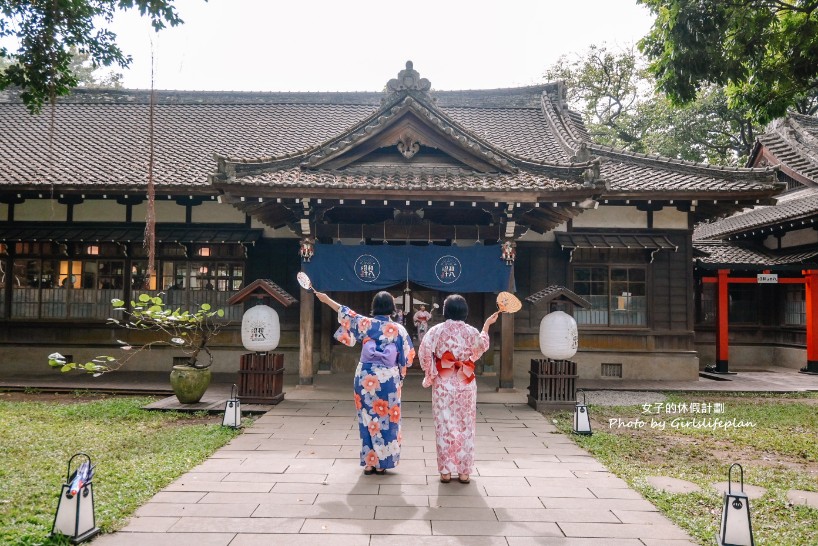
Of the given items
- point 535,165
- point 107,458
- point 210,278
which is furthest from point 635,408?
point 210,278

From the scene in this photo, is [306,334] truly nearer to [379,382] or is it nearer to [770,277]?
[379,382]

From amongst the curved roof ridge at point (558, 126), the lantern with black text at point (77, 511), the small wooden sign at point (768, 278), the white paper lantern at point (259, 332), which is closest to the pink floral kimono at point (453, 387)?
the lantern with black text at point (77, 511)

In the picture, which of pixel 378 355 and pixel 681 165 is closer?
pixel 378 355

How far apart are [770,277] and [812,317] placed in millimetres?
1446

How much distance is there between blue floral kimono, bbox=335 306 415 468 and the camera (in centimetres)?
553

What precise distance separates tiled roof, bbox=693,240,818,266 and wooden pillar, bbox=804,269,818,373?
56 cm

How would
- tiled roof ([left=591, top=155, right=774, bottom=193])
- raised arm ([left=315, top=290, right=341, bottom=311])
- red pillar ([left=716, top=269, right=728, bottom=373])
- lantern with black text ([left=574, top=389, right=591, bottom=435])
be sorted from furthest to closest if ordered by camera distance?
red pillar ([left=716, top=269, right=728, bottom=373]), tiled roof ([left=591, top=155, right=774, bottom=193]), lantern with black text ([left=574, top=389, right=591, bottom=435]), raised arm ([left=315, top=290, right=341, bottom=311])

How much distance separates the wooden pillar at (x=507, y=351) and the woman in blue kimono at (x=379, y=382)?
5.12 m

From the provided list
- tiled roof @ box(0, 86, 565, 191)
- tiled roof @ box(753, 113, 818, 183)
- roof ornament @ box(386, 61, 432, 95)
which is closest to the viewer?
roof ornament @ box(386, 61, 432, 95)

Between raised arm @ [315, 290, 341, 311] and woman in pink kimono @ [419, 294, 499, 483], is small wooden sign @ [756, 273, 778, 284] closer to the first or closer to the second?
woman in pink kimono @ [419, 294, 499, 483]

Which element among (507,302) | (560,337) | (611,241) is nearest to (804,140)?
(611,241)

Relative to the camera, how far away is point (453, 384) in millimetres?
5488

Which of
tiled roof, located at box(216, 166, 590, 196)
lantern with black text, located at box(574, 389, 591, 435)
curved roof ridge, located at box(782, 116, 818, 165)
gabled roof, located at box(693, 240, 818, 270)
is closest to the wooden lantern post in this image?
tiled roof, located at box(216, 166, 590, 196)

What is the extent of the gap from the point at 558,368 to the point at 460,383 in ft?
14.5
